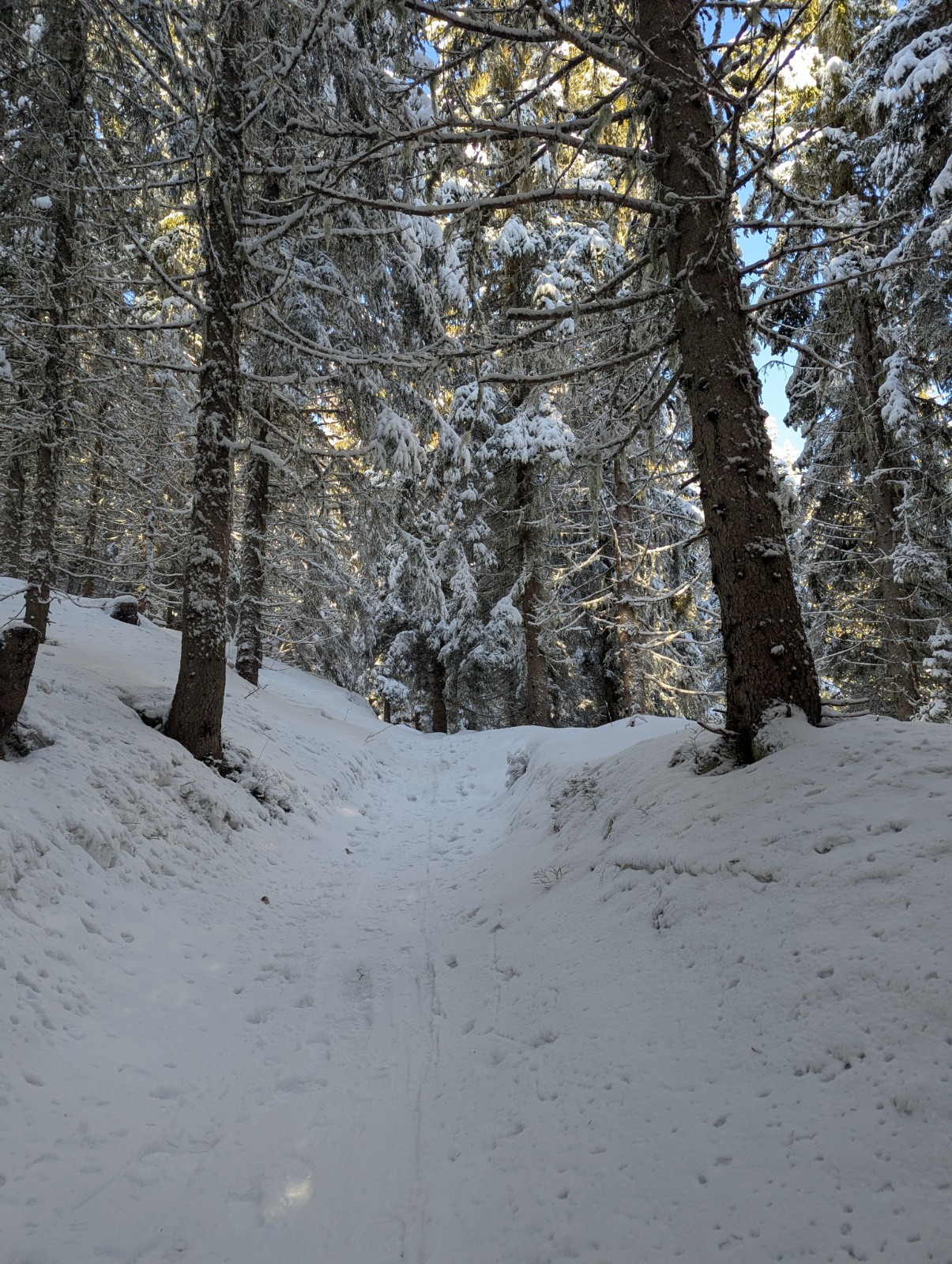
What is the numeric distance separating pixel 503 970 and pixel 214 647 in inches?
192

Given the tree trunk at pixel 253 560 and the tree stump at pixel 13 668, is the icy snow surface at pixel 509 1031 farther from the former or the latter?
the tree trunk at pixel 253 560

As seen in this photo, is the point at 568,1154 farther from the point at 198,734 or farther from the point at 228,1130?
the point at 198,734

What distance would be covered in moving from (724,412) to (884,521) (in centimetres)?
919

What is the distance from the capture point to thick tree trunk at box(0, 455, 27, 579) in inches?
520

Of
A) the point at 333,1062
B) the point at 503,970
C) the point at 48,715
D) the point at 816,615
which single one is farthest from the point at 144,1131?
the point at 816,615

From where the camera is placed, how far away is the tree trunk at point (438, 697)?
22.8 meters

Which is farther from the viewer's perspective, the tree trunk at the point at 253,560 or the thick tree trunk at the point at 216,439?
the tree trunk at the point at 253,560

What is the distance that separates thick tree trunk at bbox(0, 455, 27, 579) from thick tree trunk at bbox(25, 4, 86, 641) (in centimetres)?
521

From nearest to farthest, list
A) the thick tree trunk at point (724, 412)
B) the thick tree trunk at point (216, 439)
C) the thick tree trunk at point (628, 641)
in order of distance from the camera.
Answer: the thick tree trunk at point (724, 412), the thick tree trunk at point (216, 439), the thick tree trunk at point (628, 641)

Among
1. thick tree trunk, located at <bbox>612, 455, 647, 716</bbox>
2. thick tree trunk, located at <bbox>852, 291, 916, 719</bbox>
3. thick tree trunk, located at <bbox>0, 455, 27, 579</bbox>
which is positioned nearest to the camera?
thick tree trunk, located at <bbox>852, 291, 916, 719</bbox>

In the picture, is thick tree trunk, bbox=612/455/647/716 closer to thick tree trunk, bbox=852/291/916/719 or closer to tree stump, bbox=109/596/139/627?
thick tree trunk, bbox=852/291/916/719

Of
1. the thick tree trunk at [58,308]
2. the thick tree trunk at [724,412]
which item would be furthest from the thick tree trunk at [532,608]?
the thick tree trunk at [724,412]

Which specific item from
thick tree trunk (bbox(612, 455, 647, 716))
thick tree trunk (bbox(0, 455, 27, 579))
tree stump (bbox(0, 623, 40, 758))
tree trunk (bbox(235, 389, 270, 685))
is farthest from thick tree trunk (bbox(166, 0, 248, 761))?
thick tree trunk (bbox(612, 455, 647, 716))

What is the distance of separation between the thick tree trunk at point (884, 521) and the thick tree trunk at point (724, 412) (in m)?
7.86
